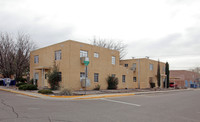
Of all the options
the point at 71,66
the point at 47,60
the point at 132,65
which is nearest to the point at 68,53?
the point at 71,66

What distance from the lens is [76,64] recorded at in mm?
22688

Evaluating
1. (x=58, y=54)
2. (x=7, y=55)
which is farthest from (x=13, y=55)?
(x=58, y=54)

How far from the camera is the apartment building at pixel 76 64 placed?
2225cm

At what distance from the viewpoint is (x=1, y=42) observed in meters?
31.2

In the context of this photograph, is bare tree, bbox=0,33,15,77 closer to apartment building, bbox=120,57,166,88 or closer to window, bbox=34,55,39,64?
window, bbox=34,55,39,64

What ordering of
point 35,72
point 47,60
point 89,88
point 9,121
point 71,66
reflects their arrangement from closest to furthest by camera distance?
point 9,121
point 71,66
point 89,88
point 47,60
point 35,72

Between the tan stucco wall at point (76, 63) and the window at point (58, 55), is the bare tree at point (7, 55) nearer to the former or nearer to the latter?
the tan stucco wall at point (76, 63)

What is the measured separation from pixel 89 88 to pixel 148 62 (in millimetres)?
19031

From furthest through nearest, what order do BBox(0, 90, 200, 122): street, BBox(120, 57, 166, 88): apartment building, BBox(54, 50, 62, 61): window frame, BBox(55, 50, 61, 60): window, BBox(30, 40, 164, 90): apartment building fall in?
BBox(120, 57, 166, 88): apartment building
BBox(55, 50, 61, 60): window
BBox(54, 50, 62, 61): window frame
BBox(30, 40, 164, 90): apartment building
BBox(0, 90, 200, 122): street

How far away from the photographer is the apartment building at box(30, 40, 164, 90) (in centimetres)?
2225

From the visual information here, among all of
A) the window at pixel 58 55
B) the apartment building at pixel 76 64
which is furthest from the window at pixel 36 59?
the window at pixel 58 55

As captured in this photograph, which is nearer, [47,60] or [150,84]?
[47,60]

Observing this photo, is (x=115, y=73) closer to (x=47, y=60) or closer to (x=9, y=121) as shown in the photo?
(x=47, y=60)

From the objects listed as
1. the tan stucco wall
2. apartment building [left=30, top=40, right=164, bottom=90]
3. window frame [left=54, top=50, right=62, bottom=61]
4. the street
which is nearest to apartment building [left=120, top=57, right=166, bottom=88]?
apartment building [left=30, top=40, right=164, bottom=90]
